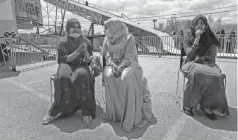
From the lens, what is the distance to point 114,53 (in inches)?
116

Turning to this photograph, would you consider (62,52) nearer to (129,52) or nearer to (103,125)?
(129,52)

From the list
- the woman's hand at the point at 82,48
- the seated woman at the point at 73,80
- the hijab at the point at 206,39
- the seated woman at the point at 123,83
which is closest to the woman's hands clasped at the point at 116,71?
the seated woman at the point at 123,83

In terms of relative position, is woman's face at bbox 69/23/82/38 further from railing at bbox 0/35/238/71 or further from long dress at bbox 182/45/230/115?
railing at bbox 0/35/238/71

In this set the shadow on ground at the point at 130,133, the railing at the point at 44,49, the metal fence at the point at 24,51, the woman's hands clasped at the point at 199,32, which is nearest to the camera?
the shadow on ground at the point at 130,133

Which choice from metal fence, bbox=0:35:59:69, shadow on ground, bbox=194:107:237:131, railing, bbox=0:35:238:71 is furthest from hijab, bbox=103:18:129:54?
metal fence, bbox=0:35:59:69

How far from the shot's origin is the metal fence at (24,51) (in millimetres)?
7301

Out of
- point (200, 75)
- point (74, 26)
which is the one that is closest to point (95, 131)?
point (74, 26)

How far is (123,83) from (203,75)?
4.27ft

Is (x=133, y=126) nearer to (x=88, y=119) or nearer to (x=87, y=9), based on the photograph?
(x=88, y=119)

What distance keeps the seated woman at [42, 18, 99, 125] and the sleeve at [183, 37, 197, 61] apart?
165 centimetres

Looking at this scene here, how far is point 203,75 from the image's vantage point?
2.94 meters

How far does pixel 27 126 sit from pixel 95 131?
3.43 feet

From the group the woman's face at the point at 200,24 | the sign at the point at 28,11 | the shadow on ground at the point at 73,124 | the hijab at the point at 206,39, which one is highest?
the sign at the point at 28,11

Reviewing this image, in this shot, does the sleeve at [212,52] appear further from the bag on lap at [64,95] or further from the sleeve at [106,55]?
the bag on lap at [64,95]
